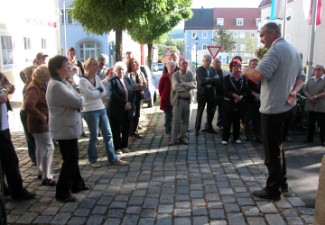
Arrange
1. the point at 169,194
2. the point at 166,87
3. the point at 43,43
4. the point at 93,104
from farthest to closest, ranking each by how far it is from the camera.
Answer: the point at 43,43 < the point at 166,87 < the point at 93,104 < the point at 169,194

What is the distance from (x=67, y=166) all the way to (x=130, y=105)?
280cm

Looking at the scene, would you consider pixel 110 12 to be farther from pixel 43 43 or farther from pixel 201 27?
pixel 201 27

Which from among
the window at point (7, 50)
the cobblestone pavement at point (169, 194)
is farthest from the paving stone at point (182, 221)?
the window at point (7, 50)

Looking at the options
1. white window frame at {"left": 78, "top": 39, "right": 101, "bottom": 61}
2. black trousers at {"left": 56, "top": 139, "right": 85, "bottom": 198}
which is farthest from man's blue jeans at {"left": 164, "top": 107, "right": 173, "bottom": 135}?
white window frame at {"left": 78, "top": 39, "right": 101, "bottom": 61}

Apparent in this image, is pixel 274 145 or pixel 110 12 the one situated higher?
pixel 110 12

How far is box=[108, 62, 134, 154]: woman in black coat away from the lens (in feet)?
22.9

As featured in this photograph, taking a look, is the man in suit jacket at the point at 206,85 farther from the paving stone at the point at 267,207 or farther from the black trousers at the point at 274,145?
the paving stone at the point at 267,207

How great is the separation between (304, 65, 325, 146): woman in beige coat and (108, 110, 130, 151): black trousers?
151 inches

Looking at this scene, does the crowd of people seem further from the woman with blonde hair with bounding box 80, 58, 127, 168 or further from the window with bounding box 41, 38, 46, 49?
the window with bounding box 41, 38, 46, 49

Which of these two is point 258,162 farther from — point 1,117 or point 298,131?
point 1,117

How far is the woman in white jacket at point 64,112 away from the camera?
4480 mm

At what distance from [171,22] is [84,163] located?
14.4 metres

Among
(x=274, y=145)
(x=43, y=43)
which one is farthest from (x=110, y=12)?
(x=43, y=43)

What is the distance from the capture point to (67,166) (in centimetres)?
462
